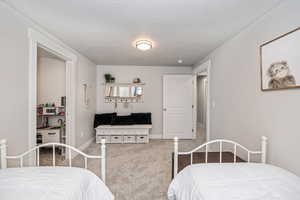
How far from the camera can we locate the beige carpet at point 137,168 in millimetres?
2072

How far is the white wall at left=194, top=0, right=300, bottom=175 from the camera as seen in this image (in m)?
1.45

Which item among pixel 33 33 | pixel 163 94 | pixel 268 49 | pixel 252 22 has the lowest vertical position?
pixel 163 94

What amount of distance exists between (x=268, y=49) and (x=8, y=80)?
2815 millimetres

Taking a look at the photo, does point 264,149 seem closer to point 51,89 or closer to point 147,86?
point 147,86

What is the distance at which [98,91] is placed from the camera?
15.6ft

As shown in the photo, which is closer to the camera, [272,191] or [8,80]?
[272,191]

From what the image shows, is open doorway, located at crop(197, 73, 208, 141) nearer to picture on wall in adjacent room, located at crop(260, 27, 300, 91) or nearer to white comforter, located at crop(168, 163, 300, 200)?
picture on wall in adjacent room, located at crop(260, 27, 300, 91)

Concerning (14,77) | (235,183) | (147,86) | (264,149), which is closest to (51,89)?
(14,77)

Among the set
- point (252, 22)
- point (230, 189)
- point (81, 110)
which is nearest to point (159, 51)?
point (252, 22)

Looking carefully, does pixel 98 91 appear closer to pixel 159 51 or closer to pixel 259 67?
pixel 159 51

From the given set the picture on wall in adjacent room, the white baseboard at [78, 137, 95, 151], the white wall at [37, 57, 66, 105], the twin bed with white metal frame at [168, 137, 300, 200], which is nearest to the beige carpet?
the white baseboard at [78, 137, 95, 151]

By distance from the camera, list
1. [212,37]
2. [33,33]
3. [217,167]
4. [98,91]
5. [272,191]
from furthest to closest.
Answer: [98,91]
[212,37]
[33,33]
[217,167]
[272,191]

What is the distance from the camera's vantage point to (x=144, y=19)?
1909 millimetres

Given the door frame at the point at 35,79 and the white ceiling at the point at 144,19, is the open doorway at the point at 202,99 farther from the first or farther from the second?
the door frame at the point at 35,79
